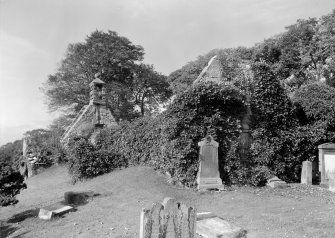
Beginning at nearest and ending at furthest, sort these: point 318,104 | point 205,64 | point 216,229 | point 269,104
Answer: point 216,229 < point 269,104 < point 318,104 < point 205,64

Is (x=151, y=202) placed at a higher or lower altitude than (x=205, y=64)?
lower

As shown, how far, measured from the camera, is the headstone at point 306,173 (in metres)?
12.2

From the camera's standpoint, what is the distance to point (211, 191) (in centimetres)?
1099

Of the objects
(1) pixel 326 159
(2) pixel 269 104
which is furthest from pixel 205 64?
(1) pixel 326 159

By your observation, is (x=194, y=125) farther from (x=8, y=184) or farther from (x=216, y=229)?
(x=8, y=184)

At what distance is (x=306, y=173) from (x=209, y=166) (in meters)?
4.17

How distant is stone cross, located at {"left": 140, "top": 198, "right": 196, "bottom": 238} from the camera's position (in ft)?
14.8

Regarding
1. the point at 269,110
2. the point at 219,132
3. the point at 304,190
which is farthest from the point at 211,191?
the point at 269,110

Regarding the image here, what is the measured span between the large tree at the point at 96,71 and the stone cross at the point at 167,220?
28.6 m

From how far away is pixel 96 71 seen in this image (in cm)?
3338

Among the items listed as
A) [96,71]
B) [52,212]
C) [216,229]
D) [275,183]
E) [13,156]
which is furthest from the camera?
[96,71]

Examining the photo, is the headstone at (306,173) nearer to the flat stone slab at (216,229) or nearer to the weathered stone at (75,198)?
the flat stone slab at (216,229)

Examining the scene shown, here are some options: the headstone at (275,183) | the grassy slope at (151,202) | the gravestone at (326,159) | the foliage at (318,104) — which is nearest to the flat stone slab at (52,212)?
the grassy slope at (151,202)

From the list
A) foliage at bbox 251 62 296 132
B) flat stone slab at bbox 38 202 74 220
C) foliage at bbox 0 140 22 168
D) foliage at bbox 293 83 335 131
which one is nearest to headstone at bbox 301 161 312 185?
foliage at bbox 251 62 296 132
